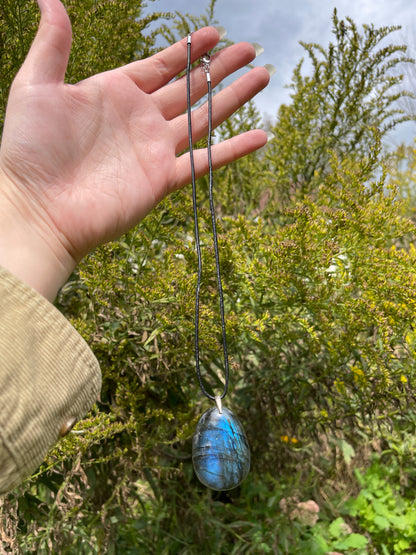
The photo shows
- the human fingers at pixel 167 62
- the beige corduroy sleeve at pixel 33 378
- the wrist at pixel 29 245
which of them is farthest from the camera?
the human fingers at pixel 167 62

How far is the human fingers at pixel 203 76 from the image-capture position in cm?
147

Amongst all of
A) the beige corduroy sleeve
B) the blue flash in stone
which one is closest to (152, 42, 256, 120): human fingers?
the beige corduroy sleeve

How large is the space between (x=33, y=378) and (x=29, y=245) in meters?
0.42

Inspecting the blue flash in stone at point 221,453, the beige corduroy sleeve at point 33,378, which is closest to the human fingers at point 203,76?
the beige corduroy sleeve at point 33,378

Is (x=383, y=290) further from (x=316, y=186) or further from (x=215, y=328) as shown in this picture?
(x=316, y=186)

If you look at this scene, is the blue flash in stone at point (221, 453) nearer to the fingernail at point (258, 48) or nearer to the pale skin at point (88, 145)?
the pale skin at point (88, 145)

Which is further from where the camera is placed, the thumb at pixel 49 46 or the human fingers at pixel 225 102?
the human fingers at pixel 225 102

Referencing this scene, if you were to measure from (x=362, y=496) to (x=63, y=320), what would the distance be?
84.3 inches

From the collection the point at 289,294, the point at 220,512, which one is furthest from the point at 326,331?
the point at 220,512

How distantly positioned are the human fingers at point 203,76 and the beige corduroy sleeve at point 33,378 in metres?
0.85

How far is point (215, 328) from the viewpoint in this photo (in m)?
1.48

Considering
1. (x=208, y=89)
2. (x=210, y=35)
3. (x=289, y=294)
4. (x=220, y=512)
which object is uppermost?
(x=210, y=35)

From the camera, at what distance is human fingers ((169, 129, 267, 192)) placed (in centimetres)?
145

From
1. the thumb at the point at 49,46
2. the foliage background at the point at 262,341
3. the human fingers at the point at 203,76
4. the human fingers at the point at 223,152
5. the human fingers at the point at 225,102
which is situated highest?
the thumb at the point at 49,46
